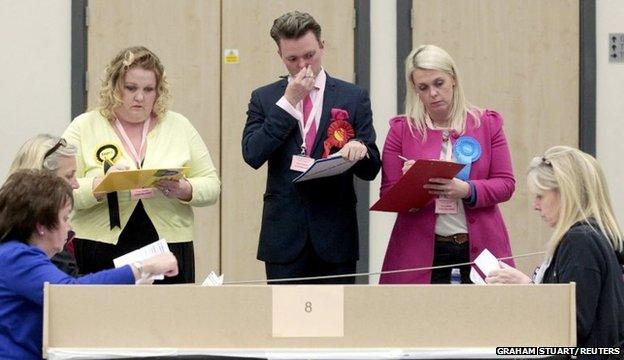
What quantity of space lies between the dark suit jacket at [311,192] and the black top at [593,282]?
124cm

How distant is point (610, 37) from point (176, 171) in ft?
10.7

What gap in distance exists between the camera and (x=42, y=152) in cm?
388

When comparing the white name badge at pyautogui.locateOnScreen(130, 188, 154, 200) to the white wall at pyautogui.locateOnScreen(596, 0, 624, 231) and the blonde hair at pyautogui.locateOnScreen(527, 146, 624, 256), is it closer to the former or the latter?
the blonde hair at pyautogui.locateOnScreen(527, 146, 624, 256)

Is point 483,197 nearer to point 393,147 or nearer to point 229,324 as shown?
point 393,147

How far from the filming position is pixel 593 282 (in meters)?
3.08

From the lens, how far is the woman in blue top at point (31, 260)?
3.03 meters

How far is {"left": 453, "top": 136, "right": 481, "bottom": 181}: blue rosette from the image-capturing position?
4219mm

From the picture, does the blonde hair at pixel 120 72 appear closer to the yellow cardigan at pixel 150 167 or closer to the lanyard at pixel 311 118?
the yellow cardigan at pixel 150 167

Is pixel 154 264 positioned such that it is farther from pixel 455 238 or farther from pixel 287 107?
pixel 455 238

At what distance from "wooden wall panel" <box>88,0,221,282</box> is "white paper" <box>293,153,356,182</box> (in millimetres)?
2083

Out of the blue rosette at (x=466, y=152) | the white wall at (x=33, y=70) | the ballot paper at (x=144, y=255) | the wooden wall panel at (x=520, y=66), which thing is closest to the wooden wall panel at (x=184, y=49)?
the white wall at (x=33, y=70)

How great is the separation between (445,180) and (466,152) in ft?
0.79

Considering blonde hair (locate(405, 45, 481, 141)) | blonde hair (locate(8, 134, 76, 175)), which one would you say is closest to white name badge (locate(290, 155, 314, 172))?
blonde hair (locate(405, 45, 481, 141))

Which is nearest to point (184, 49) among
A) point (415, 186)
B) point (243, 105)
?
point (243, 105)
